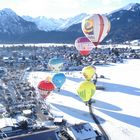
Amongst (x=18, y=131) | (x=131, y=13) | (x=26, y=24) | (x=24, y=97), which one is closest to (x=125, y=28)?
(x=131, y=13)

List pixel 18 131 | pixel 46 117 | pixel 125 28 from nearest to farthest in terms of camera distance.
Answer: pixel 18 131 < pixel 46 117 < pixel 125 28

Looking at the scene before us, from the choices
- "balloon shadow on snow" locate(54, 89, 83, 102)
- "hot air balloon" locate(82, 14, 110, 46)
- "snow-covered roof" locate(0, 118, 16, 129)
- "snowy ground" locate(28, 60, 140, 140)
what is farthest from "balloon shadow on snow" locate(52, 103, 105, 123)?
"hot air balloon" locate(82, 14, 110, 46)

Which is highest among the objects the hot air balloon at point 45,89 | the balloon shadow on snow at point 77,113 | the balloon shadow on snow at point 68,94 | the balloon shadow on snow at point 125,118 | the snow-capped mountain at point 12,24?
the snow-capped mountain at point 12,24

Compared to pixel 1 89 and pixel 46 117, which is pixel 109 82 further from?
pixel 46 117

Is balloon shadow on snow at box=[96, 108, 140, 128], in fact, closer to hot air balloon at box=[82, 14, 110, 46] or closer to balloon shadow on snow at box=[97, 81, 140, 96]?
balloon shadow on snow at box=[97, 81, 140, 96]

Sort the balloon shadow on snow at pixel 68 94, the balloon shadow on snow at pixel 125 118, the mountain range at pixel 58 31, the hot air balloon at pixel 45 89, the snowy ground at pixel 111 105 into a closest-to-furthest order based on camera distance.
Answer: the snowy ground at pixel 111 105, the balloon shadow on snow at pixel 125 118, the hot air balloon at pixel 45 89, the balloon shadow on snow at pixel 68 94, the mountain range at pixel 58 31

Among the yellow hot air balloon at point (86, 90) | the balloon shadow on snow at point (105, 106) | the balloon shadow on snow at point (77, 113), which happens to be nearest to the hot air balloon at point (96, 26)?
the balloon shadow on snow at point (105, 106)

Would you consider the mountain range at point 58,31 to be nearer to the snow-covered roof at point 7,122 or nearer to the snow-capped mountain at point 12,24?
the snow-capped mountain at point 12,24
